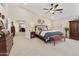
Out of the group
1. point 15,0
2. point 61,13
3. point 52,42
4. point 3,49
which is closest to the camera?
point 15,0

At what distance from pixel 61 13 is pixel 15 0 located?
5.87 ft

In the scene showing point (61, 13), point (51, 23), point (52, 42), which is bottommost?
point (52, 42)

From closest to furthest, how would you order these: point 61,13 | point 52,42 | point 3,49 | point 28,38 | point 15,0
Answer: point 15,0 < point 3,49 < point 61,13 < point 52,42 < point 28,38

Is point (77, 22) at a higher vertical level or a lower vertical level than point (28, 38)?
higher

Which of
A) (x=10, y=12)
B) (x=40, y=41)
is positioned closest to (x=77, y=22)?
(x=40, y=41)

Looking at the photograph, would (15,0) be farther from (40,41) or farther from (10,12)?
(40,41)

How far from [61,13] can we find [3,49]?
2.34 m

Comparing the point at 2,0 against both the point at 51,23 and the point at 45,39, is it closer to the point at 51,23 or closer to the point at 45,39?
the point at 51,23

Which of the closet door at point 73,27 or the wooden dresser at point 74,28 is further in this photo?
the closet door at point 73,27

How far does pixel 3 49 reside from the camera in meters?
3.33

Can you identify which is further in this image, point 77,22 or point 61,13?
point 77,22

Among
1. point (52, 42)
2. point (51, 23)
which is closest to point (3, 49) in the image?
point (51, 23)

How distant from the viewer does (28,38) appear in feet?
19.2

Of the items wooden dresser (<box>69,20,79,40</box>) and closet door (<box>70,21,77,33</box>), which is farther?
closet door (<box>70,21,77,33</box>)
